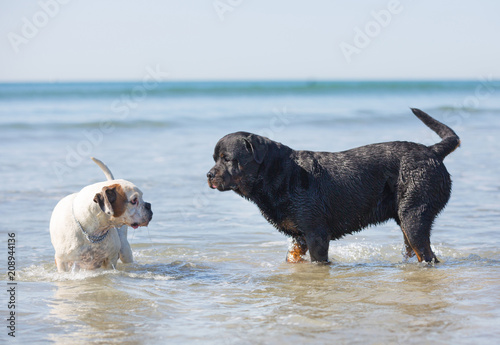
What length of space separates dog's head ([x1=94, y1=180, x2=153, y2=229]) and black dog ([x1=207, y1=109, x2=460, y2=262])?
693 millimetres

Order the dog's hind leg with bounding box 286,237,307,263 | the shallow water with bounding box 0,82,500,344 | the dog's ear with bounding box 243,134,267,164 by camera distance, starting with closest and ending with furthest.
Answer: the shallow water with bounding box 0,82,500,344 → the dog's ear with bounding box 243,134,267,164 → the dog's hind leg with bounding box 286,237,307,263

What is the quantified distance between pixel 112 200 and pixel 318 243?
1.99 metres

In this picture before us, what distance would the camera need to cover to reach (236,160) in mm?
6020

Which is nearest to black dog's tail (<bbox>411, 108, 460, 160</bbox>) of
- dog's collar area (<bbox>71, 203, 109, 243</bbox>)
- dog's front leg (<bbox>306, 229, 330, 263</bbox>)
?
dog's front leg (<bbox>306, 229, 330, 263</bbox>)

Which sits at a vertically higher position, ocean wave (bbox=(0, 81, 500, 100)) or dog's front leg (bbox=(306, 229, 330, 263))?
ocean wave (bbox=(0, 81, 500, 100))

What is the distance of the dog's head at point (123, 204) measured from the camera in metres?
5.67

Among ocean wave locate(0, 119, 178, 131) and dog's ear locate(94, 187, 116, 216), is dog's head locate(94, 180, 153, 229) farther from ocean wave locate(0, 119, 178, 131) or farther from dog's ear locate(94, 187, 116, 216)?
ocean wave locate(0, 119, 178, 131)

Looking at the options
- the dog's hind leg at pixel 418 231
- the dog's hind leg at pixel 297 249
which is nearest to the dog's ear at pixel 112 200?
the dog's hind leg at pixel 297 249

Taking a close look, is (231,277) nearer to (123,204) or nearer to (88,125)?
(123,204)

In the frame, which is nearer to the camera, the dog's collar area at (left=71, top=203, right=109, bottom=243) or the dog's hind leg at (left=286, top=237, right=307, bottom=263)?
the dog's collar area at (left=71, top=203, right=109, bottom=243)

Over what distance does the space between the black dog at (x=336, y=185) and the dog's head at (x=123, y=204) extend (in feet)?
2.27

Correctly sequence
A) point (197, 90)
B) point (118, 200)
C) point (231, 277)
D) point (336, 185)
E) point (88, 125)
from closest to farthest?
point (118, 200) → point (231, 277) → point (336, 185) → point (88, 125) → point (197, 90)

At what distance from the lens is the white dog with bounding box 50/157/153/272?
18.9 ft

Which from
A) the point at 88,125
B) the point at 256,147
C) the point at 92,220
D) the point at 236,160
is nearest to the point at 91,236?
the point at 92,220
